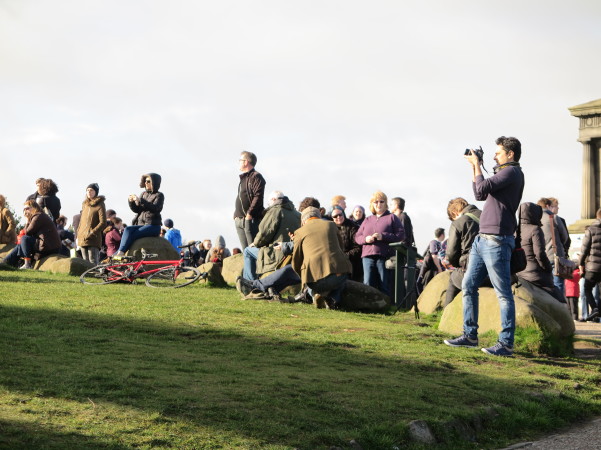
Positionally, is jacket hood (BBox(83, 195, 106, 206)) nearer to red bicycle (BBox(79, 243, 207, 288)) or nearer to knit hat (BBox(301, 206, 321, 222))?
red bicycle (BBox(79, 243, 207, 288))

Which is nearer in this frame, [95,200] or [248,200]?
[248,200]

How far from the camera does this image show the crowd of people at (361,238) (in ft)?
39.9

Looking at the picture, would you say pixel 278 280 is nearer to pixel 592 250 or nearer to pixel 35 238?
pixel 592 250

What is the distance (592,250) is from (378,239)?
549 cm

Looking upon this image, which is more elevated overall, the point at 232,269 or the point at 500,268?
the point at 500,268

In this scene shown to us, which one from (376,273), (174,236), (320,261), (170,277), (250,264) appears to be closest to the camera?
(320,261)

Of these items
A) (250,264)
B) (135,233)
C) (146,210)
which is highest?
(146,210)

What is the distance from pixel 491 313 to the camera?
13594 millimetres

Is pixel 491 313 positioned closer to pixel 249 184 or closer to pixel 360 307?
pixel 360 307

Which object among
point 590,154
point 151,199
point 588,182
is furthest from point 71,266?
point 590,154

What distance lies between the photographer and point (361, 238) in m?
18.4

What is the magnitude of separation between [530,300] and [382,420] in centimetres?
609

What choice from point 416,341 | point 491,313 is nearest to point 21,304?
point 416,341

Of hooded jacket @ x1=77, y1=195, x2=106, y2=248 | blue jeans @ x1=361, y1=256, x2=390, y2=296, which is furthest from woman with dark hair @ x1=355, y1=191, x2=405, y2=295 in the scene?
hooded jacket @ x1=77, y1=195, x2=106, y2=248
